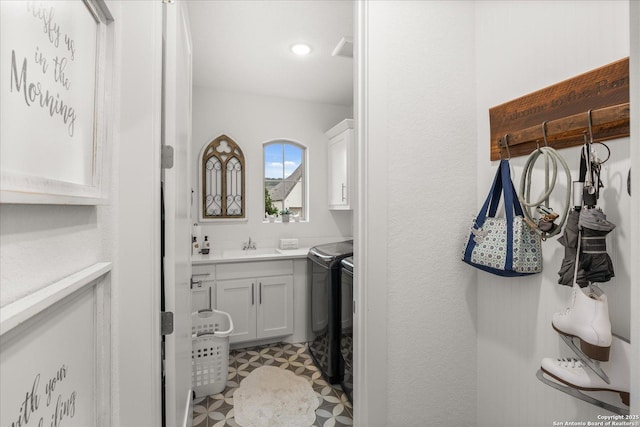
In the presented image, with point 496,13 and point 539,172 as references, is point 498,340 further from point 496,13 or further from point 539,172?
point 496,13

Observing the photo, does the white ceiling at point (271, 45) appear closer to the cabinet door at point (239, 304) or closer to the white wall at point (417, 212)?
the white wall at point (417, 212)

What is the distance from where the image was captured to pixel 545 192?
97 centimetres

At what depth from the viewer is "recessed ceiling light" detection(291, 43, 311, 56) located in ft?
8.02

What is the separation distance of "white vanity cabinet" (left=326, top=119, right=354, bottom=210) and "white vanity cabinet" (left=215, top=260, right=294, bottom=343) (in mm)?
874

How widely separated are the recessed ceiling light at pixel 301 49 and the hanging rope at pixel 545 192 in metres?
1.95

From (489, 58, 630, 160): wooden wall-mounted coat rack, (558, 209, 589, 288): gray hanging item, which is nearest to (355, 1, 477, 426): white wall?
(489, 58, 630, 160): wooden wall-mounted coat rack

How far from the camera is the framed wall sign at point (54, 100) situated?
42 centimetres

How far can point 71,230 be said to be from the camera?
0.64 metres

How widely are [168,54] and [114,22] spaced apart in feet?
0.92

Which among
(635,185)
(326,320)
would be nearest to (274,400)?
(326,320)

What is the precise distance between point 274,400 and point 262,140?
2477 millimetres

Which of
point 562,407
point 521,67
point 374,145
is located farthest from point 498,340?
point 521,67

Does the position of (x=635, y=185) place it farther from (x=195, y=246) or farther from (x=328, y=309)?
(x=195, y=246)

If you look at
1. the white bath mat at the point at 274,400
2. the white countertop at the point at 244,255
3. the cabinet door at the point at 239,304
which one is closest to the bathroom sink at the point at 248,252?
the white countertop at the point at 244,255
